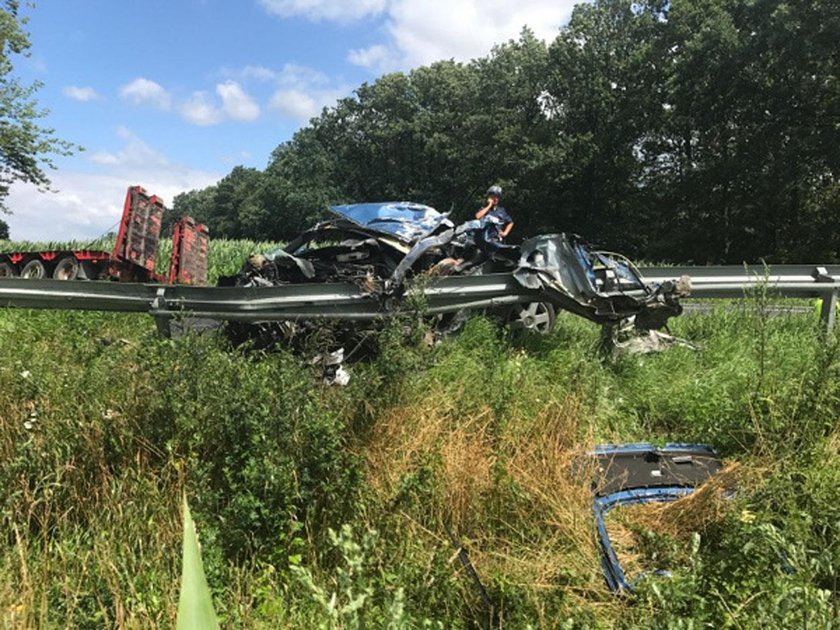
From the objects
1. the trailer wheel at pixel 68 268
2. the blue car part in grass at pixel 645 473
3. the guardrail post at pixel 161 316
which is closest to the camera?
the blue car part in grass at pixel 645 473

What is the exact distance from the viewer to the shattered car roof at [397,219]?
21.6 feet

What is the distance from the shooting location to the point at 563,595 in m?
2.80

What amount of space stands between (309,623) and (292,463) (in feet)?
2.87

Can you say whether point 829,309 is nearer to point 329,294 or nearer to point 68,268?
point 329,294

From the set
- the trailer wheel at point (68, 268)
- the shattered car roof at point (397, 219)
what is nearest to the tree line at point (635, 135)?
the trailer wheel at point (68, 268)

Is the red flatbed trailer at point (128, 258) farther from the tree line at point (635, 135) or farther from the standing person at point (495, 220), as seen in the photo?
the tree line at point (635, 135)

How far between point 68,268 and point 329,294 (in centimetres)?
920

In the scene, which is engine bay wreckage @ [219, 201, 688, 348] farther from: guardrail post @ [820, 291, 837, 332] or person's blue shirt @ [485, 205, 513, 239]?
guardrail post @ [820, 291, 837, 332]

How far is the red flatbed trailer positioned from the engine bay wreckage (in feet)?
21.2

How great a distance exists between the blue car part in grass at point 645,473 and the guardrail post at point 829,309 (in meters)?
3.23

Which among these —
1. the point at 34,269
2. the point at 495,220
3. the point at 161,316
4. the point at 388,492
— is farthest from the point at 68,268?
the point at 388,492

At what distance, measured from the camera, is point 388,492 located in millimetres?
3711

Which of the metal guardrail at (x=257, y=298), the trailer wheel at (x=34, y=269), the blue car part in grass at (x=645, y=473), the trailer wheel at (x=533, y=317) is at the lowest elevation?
the blue car part in grass at (x=645, y=473)

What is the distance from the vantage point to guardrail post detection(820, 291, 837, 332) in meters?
6.41
